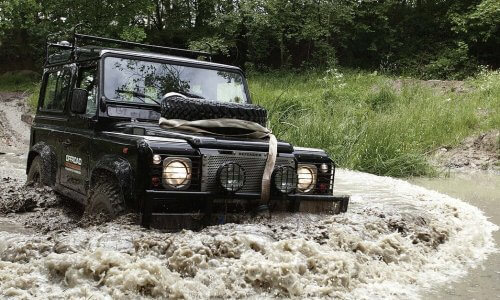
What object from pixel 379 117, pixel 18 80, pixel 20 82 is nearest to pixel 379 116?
pixel 379 117

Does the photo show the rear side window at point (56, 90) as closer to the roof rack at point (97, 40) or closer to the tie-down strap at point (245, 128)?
the roof rack at point (97, 40)

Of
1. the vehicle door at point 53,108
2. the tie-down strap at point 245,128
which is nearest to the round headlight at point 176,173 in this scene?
the tie-down strap at point 245,128

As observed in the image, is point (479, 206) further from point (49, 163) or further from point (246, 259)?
point (49, 163)

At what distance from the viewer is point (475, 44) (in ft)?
77.6

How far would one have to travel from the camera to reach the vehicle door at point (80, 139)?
4777 mm

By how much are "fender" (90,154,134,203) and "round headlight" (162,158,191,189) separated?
0.81 feet

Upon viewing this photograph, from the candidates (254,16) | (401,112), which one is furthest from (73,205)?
(254,16)

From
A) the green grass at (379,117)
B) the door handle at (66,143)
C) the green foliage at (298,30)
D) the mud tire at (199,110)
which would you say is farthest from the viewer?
the green foliage at (298,30)

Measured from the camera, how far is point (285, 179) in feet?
13.6

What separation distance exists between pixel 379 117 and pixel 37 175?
27.8 feet

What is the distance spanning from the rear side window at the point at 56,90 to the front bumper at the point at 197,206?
2.41m

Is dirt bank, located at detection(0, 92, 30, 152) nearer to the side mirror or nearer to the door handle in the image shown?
the door handle

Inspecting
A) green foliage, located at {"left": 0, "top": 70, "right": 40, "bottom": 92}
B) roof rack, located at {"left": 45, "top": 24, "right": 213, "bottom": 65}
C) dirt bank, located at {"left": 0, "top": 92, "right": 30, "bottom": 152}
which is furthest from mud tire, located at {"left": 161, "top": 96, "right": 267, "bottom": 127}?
green foliage, located at {"left": 0, "top": 70, "right": 40, "bottom": 92}

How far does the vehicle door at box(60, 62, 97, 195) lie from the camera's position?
478 centimetres
